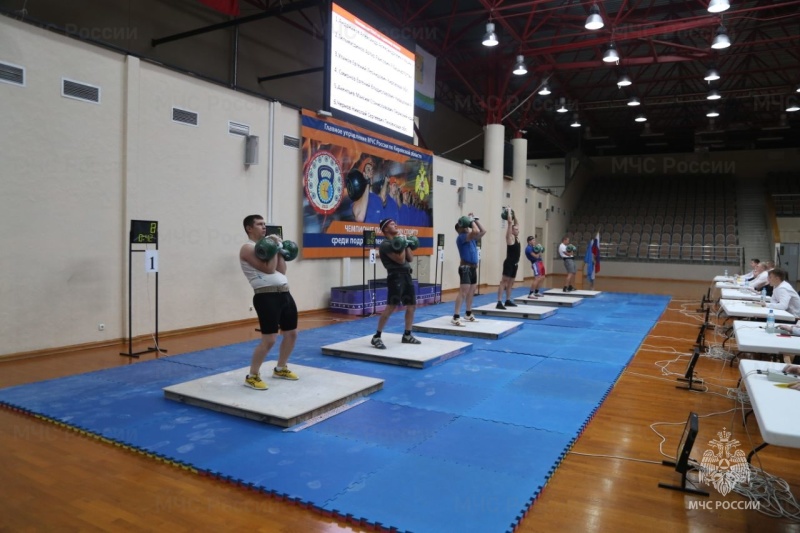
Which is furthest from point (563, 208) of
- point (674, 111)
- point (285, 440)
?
point (285, 440)

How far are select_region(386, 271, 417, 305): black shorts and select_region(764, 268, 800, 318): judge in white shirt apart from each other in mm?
4319

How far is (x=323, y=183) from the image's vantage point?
9.80 metres

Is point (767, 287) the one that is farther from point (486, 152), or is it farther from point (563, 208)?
point (563, 208)

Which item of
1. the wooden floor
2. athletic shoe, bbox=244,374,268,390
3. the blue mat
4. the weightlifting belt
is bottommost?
the wooden floor

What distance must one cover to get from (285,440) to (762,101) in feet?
82.7

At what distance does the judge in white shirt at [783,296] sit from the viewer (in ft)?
20.1

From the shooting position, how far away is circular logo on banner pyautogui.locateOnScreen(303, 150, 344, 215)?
9509mm

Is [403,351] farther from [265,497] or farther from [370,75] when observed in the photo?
[370,75]

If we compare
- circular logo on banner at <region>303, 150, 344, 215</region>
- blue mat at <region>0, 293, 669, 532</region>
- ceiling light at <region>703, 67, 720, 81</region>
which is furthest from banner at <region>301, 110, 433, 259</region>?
ceiling light at <region>703, 67, 720, 81</region>

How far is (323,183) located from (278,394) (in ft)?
20.1

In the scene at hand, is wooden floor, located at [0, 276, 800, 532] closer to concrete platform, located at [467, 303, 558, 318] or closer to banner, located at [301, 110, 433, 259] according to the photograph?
concrete platform, located at [467, 303, 558, 318]

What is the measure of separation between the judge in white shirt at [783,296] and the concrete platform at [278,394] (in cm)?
499

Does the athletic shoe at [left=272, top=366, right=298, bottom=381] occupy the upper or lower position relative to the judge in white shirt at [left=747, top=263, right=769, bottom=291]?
lower

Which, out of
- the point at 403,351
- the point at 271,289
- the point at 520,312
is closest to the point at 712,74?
the point at 520,312
